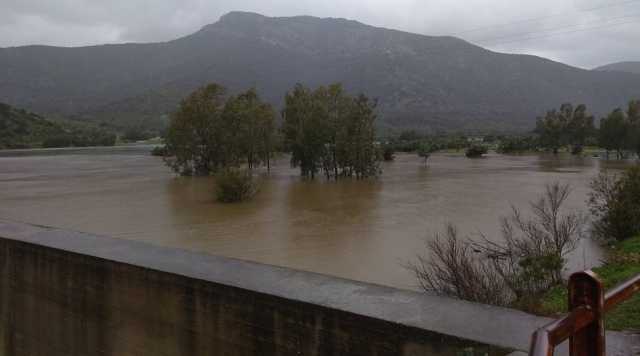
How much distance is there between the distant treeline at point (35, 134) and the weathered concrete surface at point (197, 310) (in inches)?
3997

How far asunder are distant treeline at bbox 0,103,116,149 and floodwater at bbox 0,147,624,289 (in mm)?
66608

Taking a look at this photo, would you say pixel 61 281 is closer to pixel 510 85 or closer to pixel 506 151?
pixel 506 151

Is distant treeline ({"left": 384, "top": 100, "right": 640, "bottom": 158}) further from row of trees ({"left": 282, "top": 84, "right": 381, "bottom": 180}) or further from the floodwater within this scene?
the floodwater

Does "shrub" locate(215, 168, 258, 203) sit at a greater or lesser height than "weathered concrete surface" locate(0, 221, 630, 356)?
lesser

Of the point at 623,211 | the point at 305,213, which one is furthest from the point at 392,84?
the point at 623,211

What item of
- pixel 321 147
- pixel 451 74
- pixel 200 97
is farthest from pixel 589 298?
pixel 451 74

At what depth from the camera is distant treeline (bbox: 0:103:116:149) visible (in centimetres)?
9862

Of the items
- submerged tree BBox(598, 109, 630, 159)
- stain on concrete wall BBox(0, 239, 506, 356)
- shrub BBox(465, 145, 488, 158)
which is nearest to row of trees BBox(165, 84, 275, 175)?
shrub BBox(465, 145, 488, 158)

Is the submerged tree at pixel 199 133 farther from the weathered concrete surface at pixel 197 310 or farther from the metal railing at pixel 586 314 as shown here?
the metal railing at pixel 586 314

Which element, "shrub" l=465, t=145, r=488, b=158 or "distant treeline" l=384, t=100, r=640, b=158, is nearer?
"distant treeline" l=384, t=100, r=640, b=158

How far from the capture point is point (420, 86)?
161 meters

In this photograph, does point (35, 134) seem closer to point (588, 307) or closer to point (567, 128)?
point (567, 128)

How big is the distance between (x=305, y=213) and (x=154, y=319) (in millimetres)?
17609

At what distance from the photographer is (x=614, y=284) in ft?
11.2
